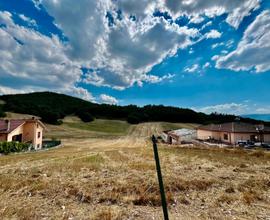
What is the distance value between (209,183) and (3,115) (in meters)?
75.1

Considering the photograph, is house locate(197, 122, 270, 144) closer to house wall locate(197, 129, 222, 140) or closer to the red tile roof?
house wall locate(197, 129, 222, 140)

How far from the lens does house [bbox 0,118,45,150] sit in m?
30.5

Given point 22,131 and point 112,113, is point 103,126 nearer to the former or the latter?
point 112,113

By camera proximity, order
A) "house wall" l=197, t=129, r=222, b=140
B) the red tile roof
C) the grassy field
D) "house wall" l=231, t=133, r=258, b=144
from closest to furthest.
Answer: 1. the red tile roof
2. "house wall" l=231, t=133, r=258, b=144
3. "house wall" l=197, t=129, r=222, b=140
4. the grassy field

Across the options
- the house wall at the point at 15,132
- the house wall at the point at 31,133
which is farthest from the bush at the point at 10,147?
the house wall at the point at 31,133

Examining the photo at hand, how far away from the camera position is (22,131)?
35438 mm

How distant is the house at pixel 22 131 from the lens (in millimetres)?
30511

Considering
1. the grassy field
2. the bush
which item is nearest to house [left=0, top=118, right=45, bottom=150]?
the bush

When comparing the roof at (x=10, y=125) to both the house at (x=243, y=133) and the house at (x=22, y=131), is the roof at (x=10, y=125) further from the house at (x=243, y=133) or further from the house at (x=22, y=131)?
the house at (x=243, y=133)

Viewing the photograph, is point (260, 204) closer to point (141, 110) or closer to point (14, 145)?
point (14, 145)

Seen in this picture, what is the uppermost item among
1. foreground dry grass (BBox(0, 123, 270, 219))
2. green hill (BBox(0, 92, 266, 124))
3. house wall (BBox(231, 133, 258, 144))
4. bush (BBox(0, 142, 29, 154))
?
green hill (BBox(0, 92, 266, 124))

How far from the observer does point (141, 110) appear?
337 feet

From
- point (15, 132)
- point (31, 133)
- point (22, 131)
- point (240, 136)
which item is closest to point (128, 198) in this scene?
point (15, 132)

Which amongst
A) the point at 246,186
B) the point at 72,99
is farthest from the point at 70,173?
the point at 72,99
